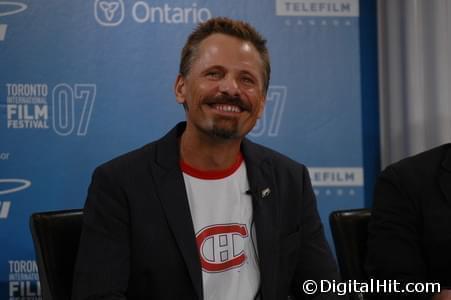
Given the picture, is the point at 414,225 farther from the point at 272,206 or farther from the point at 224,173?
the point at 224,173

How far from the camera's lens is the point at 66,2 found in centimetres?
349

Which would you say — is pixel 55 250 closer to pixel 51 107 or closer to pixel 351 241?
pixel 351 241

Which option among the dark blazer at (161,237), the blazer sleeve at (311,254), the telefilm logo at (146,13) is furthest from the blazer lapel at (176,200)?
the telefilm logo at (146,13)

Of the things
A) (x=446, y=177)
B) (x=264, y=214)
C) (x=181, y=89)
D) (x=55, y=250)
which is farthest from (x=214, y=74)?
(x=446, y=177)

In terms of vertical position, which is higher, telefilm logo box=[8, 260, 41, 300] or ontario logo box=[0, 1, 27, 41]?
ontario logo box=[0, 1, 27, 41]

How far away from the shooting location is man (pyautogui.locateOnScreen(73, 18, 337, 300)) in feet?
6.16

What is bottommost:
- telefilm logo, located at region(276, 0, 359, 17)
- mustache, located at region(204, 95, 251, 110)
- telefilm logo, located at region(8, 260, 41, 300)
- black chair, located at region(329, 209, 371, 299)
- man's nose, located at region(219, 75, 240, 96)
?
telefilm logo, located at region(8, 260, 41, 300)

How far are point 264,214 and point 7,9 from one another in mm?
2126

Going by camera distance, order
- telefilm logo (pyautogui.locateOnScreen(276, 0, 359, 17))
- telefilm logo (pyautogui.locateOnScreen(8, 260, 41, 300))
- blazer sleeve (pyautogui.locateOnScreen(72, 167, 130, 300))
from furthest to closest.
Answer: telefilm logo (pyautogui.locateOnScreen(276, 0, 359, 17)), telefilm logo (pyautogui.locateOnScreen(8, 260, 41, 300)), blazer sleeve (pyautogui.locateOnScreen(72, 167, 130, 300))

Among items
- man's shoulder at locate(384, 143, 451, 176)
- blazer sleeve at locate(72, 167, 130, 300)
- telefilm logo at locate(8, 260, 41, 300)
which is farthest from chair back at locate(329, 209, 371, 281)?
telefilm logo at locate(8, 260, 41, 300)

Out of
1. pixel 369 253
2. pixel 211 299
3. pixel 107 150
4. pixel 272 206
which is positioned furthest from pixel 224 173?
pixel 107 150

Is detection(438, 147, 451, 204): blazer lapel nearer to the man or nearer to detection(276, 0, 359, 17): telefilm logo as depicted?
the man

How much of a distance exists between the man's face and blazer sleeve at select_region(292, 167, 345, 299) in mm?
343

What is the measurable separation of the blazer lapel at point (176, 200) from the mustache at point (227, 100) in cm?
20
